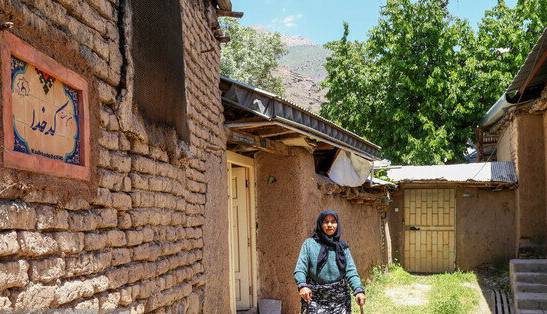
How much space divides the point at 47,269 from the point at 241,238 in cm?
475

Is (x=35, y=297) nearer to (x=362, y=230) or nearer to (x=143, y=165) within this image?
(x=143, y=165)

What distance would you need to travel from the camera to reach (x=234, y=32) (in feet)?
76.8

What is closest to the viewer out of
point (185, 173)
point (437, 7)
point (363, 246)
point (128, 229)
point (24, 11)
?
point (24, 11)

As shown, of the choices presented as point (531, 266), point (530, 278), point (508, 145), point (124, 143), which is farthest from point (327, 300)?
point (508, 145)

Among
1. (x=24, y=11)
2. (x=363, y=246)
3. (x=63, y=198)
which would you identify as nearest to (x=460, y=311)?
(x=363, y=246)

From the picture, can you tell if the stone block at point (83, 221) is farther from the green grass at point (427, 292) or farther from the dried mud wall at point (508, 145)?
the dried mud wall at point (508, 145)

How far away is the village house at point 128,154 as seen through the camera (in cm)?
207

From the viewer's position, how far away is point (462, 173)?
38.9 feet

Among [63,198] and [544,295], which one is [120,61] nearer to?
[63,198]

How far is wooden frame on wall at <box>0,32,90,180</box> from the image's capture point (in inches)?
76.9

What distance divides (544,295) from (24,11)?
740 cm

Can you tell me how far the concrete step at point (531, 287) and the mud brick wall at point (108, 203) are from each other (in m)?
5.14

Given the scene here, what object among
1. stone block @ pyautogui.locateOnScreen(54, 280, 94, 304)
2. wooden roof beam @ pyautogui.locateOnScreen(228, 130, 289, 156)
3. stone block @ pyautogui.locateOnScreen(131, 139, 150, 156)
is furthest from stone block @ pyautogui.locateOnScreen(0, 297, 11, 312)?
wooden roof beam @ pyautogui.locateOnScreen(228, 130, 289, 156)

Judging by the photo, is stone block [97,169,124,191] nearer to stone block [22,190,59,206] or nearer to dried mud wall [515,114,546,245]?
stone block [22,190,59,206]
